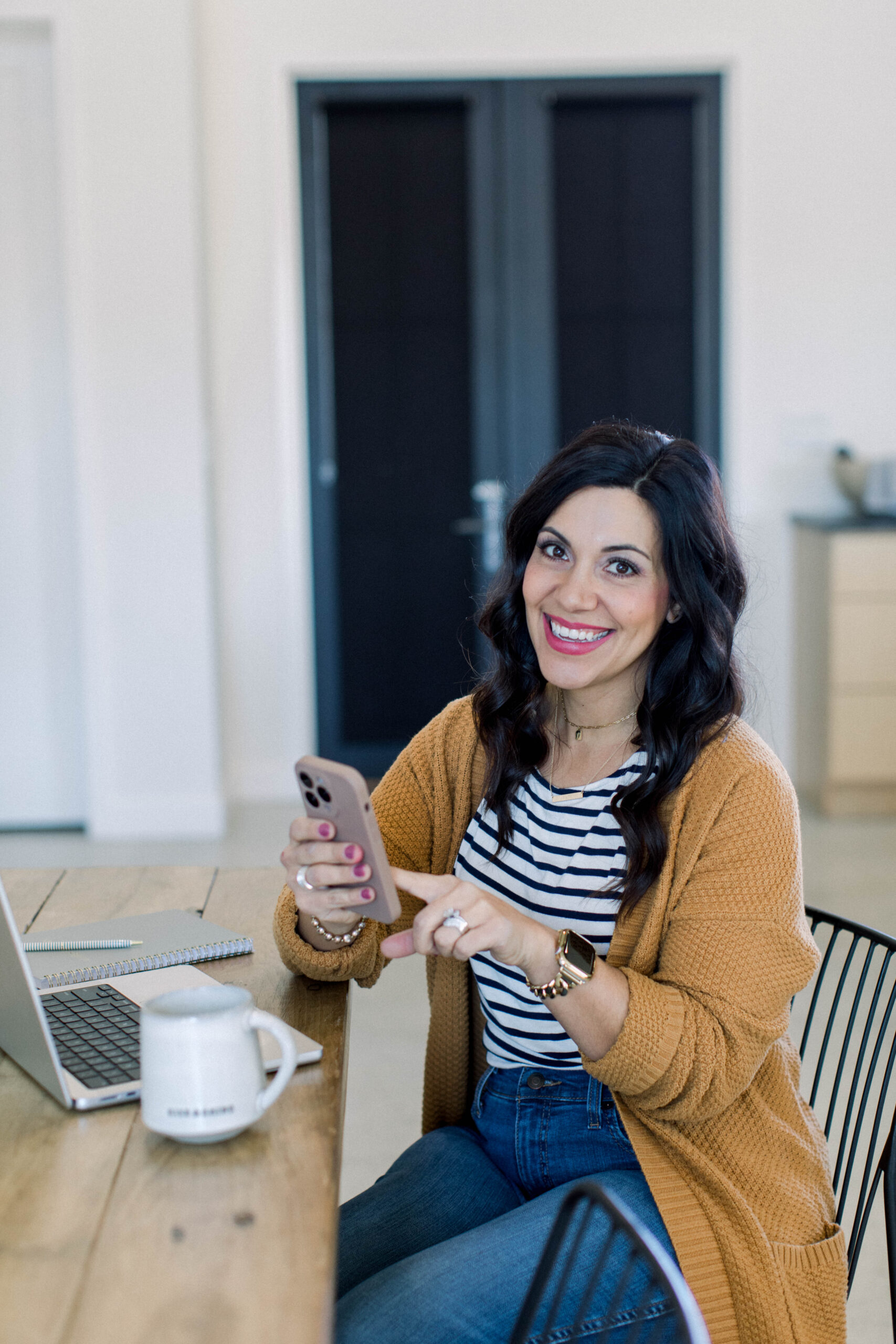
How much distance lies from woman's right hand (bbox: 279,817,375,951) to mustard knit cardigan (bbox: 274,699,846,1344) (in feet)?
0.36

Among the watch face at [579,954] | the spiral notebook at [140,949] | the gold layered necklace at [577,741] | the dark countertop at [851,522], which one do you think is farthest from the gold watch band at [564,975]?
the dark countertop at [851,522]

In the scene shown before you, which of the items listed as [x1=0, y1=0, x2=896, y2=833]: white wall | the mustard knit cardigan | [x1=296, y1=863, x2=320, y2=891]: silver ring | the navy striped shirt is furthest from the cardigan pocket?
[x1=0, y1=0, x2=896, y2=833]: white wall

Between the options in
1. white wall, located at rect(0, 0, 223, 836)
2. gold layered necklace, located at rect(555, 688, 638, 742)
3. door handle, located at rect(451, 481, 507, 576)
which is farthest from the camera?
door handle, located at rect(451, 481, 507, 576)

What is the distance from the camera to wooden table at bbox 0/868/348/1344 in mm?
741

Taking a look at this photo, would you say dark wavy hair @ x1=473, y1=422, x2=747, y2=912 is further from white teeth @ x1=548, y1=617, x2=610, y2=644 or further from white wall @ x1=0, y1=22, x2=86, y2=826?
white wall @ x1=0, y1=22, x2=86, y2=826

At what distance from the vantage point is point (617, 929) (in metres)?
→ 1.26

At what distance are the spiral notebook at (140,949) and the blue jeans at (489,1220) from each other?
0.92 feet

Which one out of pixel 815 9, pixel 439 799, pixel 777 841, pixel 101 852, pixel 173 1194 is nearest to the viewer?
pixel 173 1194

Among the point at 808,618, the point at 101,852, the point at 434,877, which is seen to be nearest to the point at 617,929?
the point at 434,877

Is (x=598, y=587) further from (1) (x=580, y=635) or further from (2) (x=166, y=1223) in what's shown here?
(2) (x=166, y=1223)

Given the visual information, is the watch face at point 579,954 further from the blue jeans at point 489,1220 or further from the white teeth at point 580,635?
the white teeth at point 580,635

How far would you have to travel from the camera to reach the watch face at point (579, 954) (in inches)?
44.4

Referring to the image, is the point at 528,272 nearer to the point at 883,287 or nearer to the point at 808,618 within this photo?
the point at 883,287

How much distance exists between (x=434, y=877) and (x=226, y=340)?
3768 millimetres
